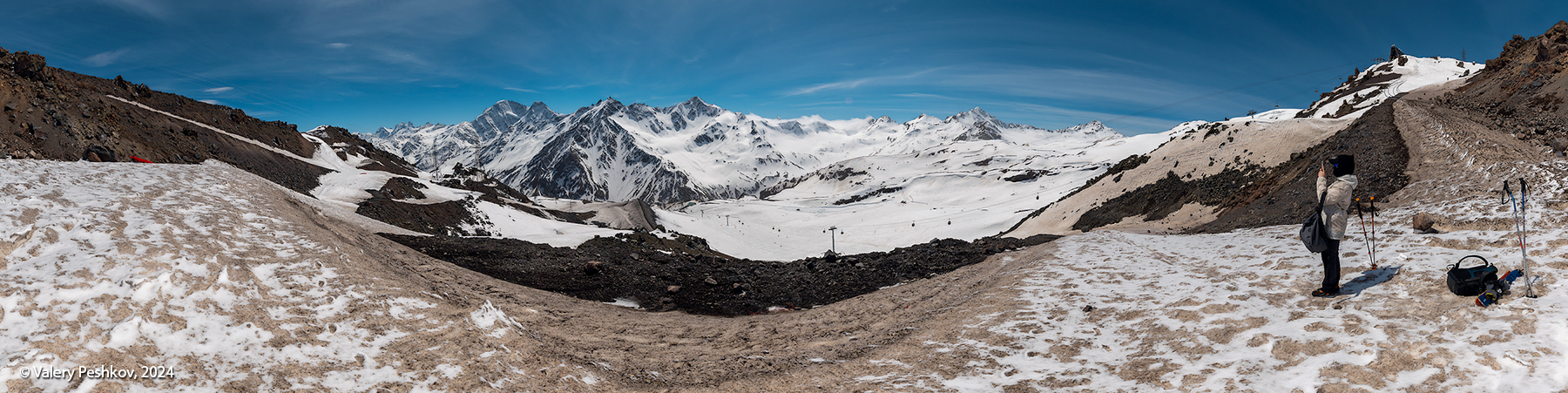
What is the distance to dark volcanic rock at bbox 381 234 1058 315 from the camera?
15266 mm

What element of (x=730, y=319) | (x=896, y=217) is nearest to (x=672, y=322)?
(x=730, y=319)

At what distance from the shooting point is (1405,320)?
7.48 m

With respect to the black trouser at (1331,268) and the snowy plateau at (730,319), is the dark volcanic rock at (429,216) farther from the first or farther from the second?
the black trouser at (1331,268)

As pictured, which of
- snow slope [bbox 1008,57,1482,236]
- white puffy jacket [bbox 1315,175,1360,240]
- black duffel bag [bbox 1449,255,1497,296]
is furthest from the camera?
snow slope [bbox 1008,57,1482,236]

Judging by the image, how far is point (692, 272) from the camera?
56.7 feet

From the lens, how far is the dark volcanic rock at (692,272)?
1527 centimetres

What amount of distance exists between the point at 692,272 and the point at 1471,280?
1566cm

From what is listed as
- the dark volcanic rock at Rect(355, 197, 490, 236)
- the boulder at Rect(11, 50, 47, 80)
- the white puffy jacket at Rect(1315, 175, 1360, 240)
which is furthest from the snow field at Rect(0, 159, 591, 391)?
the boulder at Rect(11, 50, 47, 80)

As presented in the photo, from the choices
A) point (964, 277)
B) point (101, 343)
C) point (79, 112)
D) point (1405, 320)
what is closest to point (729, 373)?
point (101, 343)

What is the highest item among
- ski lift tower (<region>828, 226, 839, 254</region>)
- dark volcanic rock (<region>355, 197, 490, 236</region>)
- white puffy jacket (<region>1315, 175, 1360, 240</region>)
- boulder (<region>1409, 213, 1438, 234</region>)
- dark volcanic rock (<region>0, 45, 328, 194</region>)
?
dark volcanic rock (<region>0, 45, 328, 194</region>)

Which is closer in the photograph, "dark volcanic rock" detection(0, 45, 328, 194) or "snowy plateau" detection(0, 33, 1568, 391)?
"snowy plateau" detection(0, 33, 1568, 391)

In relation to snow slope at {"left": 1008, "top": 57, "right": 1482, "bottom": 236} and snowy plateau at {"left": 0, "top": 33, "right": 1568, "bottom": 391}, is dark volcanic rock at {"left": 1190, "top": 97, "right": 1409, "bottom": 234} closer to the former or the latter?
snow slope at {"left": 1008, "top": 57, "right": 1482, "bottom": 236}

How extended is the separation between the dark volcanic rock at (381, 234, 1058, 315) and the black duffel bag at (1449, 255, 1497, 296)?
996 centimetres

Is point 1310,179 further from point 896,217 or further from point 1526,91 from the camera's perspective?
point 896,217
